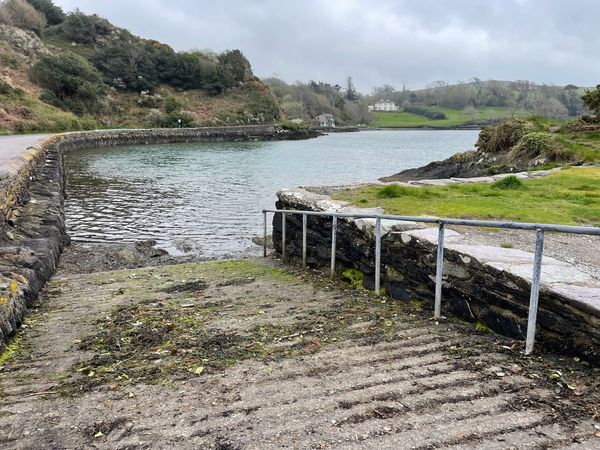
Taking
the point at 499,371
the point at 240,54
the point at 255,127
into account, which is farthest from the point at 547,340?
the point at 240,54

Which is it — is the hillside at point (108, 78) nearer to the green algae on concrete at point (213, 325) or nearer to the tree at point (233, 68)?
the tree at point (233, 68)

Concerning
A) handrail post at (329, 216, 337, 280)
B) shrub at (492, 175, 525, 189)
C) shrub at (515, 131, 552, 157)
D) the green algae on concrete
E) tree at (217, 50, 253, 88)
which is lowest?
the green algae on concrete

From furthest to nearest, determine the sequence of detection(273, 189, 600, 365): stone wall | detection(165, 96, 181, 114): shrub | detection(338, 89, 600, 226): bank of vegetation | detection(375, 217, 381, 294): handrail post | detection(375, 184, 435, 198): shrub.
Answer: detection(165, 96, 181, 114): shrub → detection(375, 184, 435, 198): shrub → detection(338, 89, 600, 226): bank of vegetation → detection(375, 217, 381, 294): handrail post → detection(273, 189, 600, 365): stone wall

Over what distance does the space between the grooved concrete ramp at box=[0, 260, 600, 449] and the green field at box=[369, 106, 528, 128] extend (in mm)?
148860

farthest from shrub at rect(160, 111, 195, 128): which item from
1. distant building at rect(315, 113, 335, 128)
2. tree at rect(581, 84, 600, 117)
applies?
distant building at rect(315, 113, 335, 128)

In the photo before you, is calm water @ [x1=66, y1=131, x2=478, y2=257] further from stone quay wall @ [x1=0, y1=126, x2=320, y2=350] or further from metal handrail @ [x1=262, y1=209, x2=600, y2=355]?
metal handrail @ [x1=262, y1=209, x2=600, y2=355]

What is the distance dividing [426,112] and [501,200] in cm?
17335

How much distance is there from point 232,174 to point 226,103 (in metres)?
61.3

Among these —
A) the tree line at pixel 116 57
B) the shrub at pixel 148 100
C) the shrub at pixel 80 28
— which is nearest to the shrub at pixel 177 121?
the shrub at pixel 148 100

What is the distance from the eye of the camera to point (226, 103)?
286ft

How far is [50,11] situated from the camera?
8994cm

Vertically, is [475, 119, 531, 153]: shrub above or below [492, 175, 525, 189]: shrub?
above

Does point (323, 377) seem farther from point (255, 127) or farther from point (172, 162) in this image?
point (255, 127)

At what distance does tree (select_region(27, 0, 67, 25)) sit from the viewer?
88.6m
